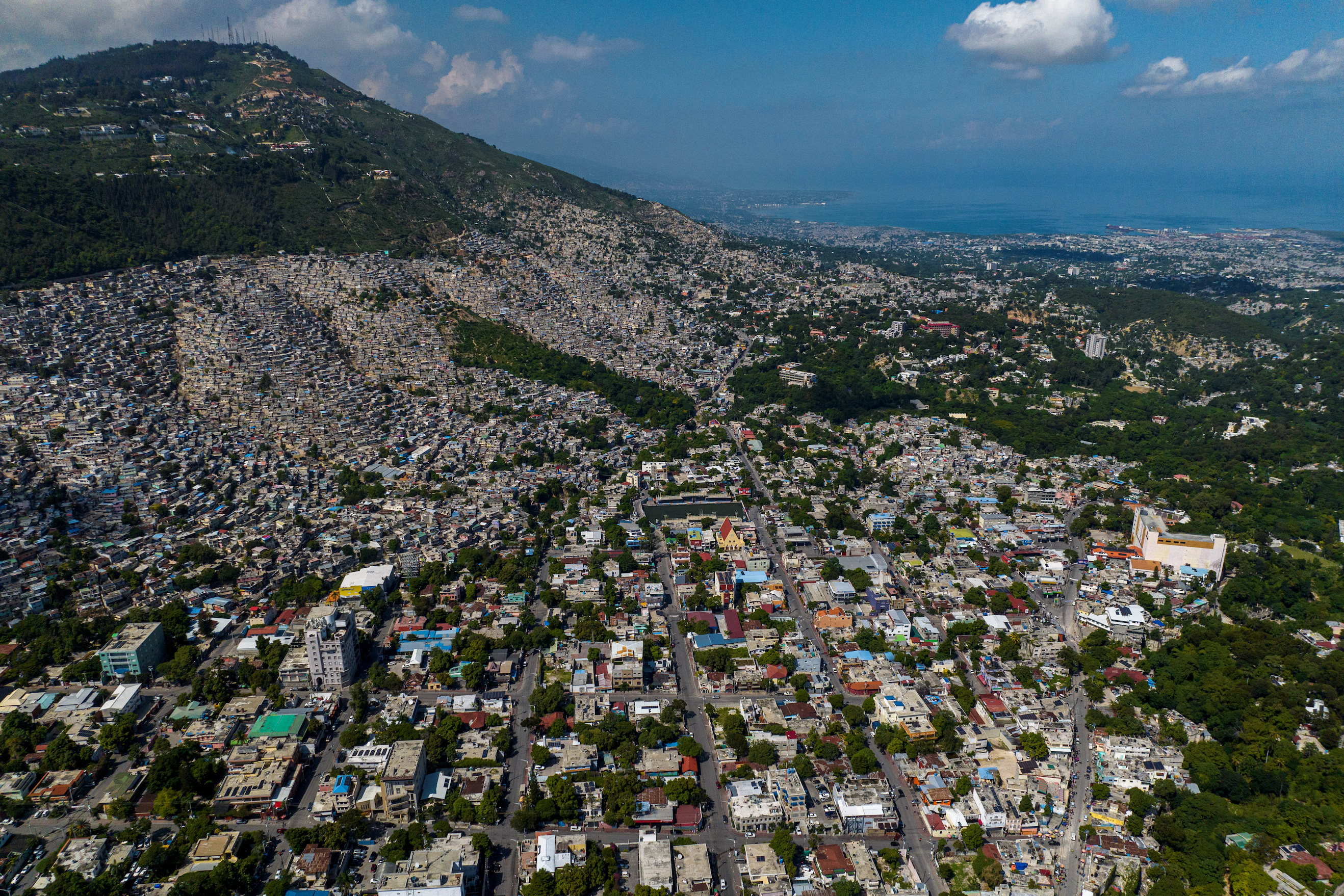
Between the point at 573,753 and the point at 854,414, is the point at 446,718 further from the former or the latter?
the point at 854,414

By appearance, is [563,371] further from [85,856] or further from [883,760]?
[85,856]

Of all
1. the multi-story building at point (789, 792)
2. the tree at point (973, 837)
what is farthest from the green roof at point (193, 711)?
the tree at point (973, 837)

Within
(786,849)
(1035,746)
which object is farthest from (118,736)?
(1035,746)

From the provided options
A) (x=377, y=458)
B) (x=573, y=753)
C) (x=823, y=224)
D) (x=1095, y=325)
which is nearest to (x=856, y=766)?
(x=573, y=753)

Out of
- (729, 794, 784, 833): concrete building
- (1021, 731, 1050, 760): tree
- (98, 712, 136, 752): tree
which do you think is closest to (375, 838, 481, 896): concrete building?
(729, 794, 784, 833): concrete building

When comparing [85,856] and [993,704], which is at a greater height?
[993,704]
